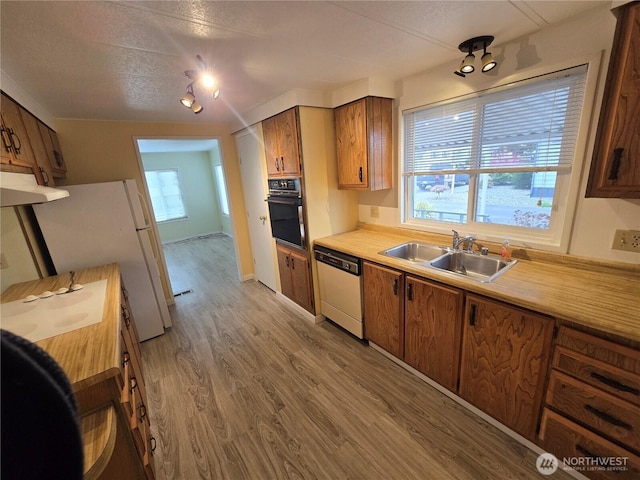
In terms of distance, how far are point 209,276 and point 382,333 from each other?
10.6ft

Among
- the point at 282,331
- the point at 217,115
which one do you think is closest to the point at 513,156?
the point at 282,331

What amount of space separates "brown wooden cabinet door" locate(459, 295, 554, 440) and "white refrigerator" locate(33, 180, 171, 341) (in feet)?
9.31

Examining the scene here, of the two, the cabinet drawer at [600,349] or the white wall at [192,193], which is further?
the white wall at [192,193]

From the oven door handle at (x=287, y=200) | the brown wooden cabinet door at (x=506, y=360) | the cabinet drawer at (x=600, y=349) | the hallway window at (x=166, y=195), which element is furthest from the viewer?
the hallway window at (x=166, y=195)

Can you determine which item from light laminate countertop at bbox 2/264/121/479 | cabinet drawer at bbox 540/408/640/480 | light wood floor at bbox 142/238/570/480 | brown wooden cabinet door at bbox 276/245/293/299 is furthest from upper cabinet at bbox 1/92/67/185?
cabinet drawer at bbox 540/408/640/480

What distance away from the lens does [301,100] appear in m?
2.35

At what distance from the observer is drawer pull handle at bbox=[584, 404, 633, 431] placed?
3.78ft

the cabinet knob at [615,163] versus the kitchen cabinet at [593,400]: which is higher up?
the cabinet knob at [615,163]

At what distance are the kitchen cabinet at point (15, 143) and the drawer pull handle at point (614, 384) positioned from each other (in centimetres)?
304

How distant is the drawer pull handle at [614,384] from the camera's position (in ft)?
3.64

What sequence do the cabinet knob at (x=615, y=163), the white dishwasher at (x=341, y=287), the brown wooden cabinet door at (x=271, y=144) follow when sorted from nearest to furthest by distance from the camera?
the cabinet knob at (x=615, y=163) → the white dishwasher at (x=341, y=287) → the brown wooden cabinet door at (x=271, y=144)

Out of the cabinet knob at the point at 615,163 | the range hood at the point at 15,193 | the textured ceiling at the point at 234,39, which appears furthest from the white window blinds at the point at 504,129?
the range hood at the point at 15,193

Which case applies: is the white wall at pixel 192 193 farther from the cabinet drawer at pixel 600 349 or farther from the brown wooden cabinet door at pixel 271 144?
the cabinet drawer at pixel 600 349

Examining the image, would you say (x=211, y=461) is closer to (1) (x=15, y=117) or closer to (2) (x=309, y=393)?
(2) (x=309, y=393)
